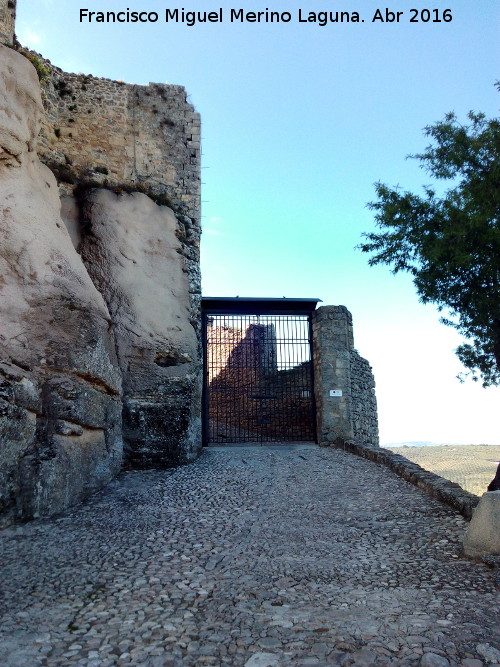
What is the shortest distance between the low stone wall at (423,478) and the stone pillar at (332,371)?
46cm

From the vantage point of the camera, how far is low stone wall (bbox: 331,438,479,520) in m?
6.29

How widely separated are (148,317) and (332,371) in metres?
4.53

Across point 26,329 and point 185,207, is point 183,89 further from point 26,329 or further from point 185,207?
point 26,329

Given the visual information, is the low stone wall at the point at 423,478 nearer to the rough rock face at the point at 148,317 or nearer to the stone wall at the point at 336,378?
the stone wall at the point at 336,378

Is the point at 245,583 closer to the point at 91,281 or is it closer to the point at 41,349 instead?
the point at 41,349

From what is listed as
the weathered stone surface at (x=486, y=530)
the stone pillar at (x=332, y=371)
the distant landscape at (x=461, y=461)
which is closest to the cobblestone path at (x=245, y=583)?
the weathered stone surface at (x=486, y=530)

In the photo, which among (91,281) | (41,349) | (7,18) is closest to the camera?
(41,349)

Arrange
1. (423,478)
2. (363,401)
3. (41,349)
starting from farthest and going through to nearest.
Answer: (363,401), (423,478), (41,349)

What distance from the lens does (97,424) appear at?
7133mm

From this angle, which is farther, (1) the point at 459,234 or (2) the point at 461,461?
(2) the point at 461,461

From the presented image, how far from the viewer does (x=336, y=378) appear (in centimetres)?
1176

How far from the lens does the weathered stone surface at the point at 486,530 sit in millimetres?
4777

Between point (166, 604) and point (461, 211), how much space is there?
5.84 metres

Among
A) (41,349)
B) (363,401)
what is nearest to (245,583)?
(41,349)
